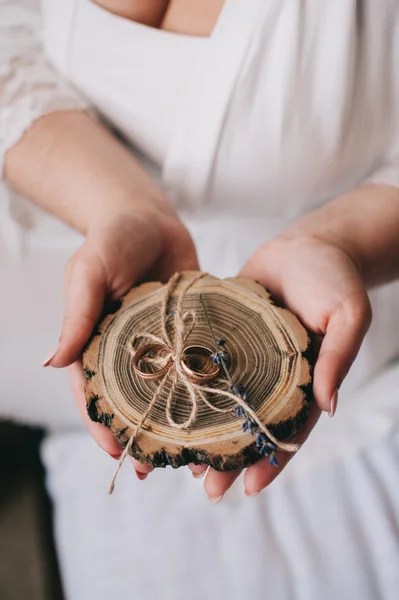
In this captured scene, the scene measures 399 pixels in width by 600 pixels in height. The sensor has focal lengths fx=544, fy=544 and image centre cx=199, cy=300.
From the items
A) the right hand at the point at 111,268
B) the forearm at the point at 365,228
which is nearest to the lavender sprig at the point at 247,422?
the right hand at the point at 111,268

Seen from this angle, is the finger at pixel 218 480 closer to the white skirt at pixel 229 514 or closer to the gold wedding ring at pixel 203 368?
the gold wedding ring at pixel 203 368

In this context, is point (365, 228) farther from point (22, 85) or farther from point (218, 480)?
point (22, 85)

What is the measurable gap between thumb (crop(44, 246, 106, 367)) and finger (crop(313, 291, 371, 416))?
0.80ft

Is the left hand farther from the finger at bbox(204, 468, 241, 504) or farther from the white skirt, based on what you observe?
the white skirt

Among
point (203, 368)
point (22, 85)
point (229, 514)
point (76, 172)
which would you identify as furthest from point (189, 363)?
point (22, 85)

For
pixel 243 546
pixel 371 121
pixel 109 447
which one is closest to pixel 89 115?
pixel 371 121

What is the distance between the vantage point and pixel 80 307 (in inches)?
23.1

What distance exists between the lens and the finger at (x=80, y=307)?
0.57 metres

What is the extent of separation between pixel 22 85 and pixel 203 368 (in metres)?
0.60

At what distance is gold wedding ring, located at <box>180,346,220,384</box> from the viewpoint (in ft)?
1.73

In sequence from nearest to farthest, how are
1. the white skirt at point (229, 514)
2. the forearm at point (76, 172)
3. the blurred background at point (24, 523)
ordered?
the white skirt at point (229, 514)
the forearm at point (76, 172)
the blurred background at point (24, 523)

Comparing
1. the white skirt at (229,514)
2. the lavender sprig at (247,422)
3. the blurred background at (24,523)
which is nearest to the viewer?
the lavender sprig at (247,422)

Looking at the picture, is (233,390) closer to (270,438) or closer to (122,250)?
(270,438)

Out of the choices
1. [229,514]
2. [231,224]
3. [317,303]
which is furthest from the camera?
[231,224]
